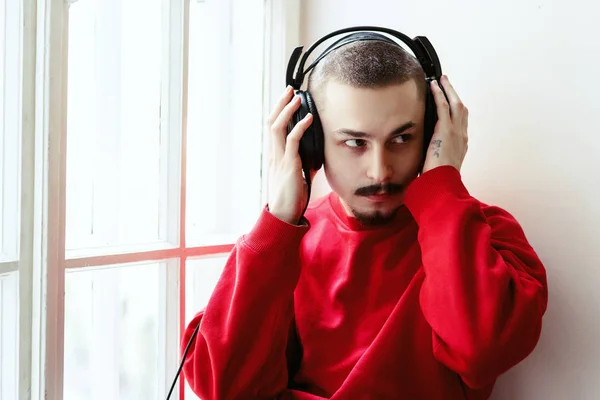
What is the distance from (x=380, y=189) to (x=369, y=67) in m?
0.19

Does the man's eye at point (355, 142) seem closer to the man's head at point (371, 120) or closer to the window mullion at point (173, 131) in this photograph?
the man's head at point (371, 120)

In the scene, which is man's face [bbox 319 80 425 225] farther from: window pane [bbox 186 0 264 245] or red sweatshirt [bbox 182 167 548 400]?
window pane [bbox 186 0 264 245]

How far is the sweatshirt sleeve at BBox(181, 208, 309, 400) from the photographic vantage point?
2.86 ft

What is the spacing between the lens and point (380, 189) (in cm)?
87

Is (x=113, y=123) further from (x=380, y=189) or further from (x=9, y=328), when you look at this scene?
(x=380, y=189)

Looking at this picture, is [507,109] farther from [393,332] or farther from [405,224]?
[393,332]

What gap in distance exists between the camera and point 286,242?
0.88 metres

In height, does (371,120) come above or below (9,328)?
above

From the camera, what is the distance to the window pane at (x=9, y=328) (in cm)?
94

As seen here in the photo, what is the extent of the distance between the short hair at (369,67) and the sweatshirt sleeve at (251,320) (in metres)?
0.24

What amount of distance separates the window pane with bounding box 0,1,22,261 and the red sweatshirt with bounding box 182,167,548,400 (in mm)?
354

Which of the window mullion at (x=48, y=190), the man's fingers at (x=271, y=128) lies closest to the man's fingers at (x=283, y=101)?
the man's fingers at (x=271, y=128)

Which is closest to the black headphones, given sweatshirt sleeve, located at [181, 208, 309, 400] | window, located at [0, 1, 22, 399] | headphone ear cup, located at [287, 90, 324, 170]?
headphone ear cup, located at [287, 90, 324, 170]

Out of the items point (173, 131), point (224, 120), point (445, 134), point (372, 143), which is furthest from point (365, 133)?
point (224, 120)
